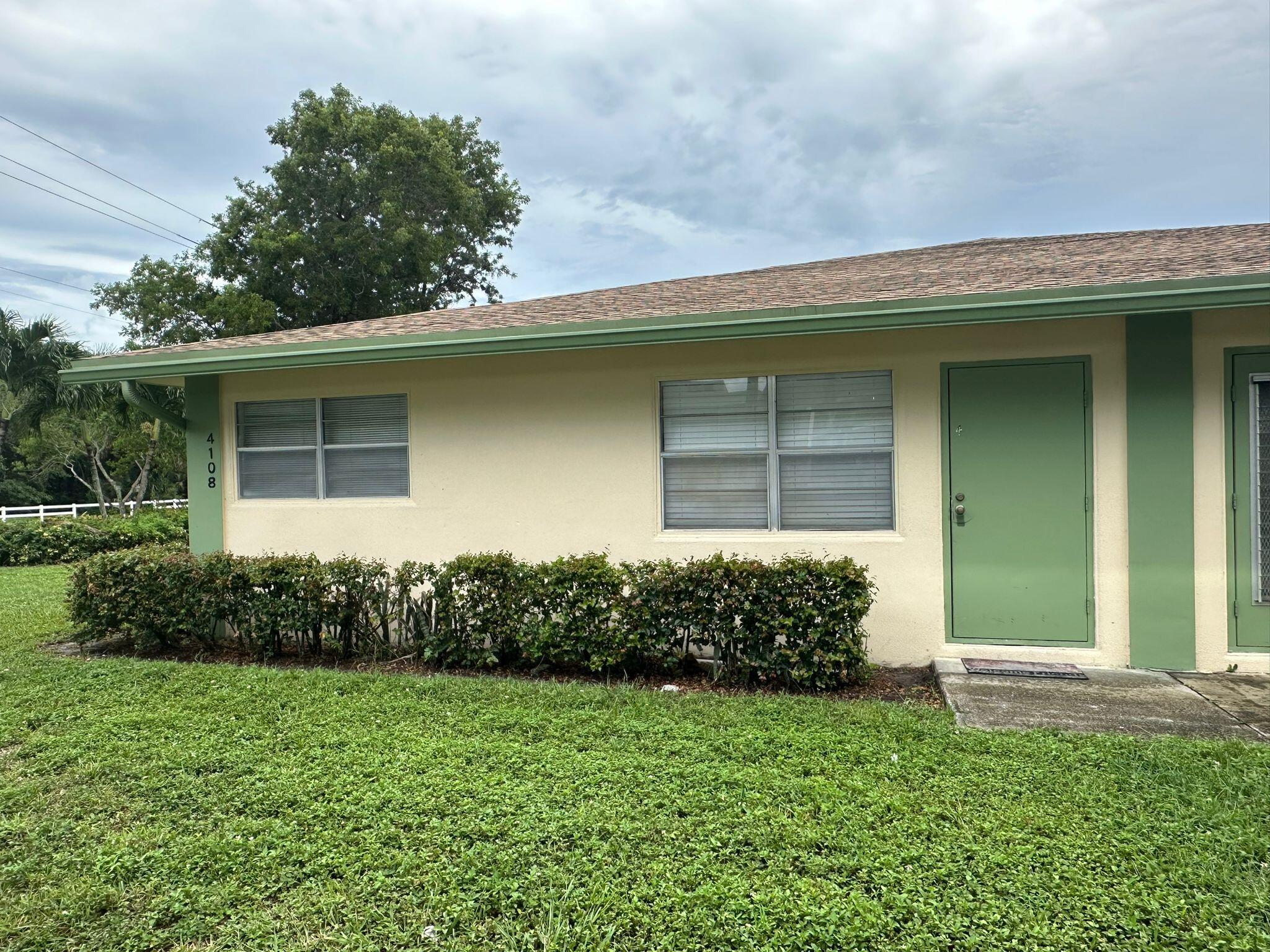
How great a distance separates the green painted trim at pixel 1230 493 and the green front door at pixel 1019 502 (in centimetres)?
87

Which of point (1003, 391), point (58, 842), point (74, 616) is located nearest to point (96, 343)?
point (74, 616)

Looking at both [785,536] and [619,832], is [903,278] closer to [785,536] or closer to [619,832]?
[785,536]

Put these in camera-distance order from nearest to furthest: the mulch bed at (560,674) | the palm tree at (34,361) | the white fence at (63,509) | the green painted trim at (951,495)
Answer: the mulch bed at (560,674) < the green painted trim at (951,495) < the palm tree at (34,361) < the white fence at (63,509)

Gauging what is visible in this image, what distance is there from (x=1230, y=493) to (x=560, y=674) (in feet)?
16.5

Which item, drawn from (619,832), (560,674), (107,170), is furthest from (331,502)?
(107,170)

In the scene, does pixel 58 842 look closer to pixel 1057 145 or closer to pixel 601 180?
pixel 1057 145

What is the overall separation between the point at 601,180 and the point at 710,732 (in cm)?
2816

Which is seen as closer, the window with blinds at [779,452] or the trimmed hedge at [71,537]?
the window with blinds at [779,452]

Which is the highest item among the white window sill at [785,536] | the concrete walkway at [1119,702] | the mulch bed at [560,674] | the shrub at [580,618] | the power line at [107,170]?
the power line at [107,170]

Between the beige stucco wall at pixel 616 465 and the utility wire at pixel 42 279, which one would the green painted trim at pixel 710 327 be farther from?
the utility wire at pixel 42 279

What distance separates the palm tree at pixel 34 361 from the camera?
48.2 ft

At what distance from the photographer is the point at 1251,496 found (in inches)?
198

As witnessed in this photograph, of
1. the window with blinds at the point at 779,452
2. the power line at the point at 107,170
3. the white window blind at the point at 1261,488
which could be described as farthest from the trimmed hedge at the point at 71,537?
the white window blind at the point at 1261,488

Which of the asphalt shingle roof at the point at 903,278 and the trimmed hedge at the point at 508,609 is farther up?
the asphalt shingle roof at the point at 903,278
